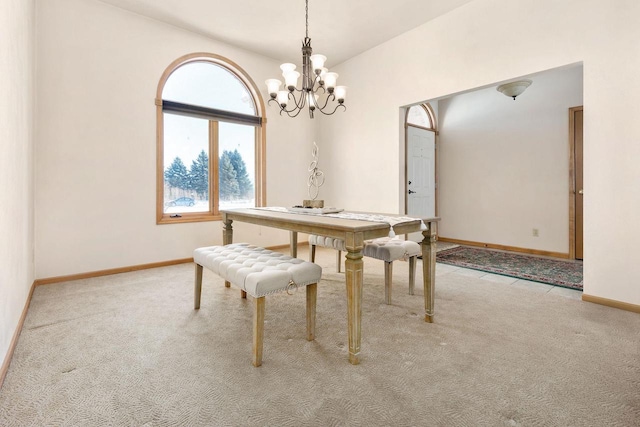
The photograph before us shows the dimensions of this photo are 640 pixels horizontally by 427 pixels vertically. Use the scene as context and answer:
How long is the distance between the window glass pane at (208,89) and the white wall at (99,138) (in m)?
0.22

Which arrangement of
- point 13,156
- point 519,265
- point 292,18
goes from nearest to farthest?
point 13,156 → point 292,18 → point 519,265

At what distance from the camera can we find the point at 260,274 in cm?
164

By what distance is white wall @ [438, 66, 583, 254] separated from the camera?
165 inches

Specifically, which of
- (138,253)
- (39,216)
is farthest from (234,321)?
(39,216)

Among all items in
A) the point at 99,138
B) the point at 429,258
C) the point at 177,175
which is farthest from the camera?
the point at 177,175

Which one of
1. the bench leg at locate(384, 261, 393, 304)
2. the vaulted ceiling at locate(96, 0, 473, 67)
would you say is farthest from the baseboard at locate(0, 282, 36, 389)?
the vaulted ceiling at locate(96, 0, 473, 67)

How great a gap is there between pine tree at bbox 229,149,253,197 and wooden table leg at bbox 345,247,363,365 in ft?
10.6

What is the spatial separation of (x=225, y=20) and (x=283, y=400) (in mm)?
3889

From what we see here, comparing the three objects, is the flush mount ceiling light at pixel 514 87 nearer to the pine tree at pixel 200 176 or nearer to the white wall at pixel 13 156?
the pine tree at pixel 200 176

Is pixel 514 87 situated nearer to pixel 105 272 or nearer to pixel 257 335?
pixel 257 335

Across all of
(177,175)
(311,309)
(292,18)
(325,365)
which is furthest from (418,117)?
(325,365)

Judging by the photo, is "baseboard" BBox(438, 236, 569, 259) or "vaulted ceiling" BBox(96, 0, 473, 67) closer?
"vaulted ceiling" BBox(96, 0, 473, 67)

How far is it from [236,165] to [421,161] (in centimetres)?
295

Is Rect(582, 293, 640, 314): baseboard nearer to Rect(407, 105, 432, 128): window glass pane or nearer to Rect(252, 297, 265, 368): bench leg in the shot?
Rect(252, 297, 265, 368): bench leg
